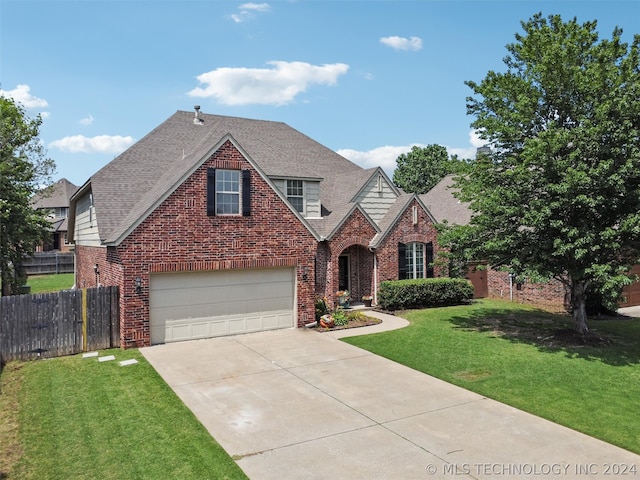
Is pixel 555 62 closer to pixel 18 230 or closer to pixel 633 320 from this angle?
pixel 633 320

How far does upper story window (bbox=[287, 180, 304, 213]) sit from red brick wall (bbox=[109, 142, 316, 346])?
365cm

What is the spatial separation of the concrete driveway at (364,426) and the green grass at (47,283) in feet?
60.4

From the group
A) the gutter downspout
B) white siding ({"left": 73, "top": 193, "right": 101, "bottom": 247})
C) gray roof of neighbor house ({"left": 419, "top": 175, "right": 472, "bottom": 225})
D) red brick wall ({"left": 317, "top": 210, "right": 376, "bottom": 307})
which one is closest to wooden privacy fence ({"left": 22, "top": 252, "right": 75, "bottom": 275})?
white siding ({"left": 73, "top": 193, "right": 101, "bottom": 247})

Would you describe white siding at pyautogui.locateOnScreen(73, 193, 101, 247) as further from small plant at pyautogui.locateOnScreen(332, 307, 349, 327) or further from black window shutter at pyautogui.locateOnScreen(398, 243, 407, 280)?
black window shutter at pyautogui.locateOnScreen(398, 243, 407, 280)

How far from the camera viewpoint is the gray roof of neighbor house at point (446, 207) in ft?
87.7

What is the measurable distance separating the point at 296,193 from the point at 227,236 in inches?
222

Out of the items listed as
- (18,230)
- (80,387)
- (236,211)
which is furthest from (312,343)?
(18,230)

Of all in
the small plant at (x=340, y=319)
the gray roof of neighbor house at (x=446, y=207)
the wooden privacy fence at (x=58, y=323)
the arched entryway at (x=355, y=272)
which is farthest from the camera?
the gray roof of neighbor house at (x=446, y=207)

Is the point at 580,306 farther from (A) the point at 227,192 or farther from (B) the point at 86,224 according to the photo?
(B) the point at 86,224

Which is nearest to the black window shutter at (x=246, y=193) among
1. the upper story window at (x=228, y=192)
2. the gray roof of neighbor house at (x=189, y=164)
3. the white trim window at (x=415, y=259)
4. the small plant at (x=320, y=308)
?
the upper story window at (x=228, y=192)

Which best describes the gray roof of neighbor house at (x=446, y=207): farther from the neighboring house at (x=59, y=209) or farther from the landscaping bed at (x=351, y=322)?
the neighboring house at (x=59, y=209)

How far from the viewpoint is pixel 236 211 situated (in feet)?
48.5

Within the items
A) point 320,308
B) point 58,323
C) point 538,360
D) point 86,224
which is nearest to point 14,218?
point 86,224

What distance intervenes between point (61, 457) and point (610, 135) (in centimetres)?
1436
